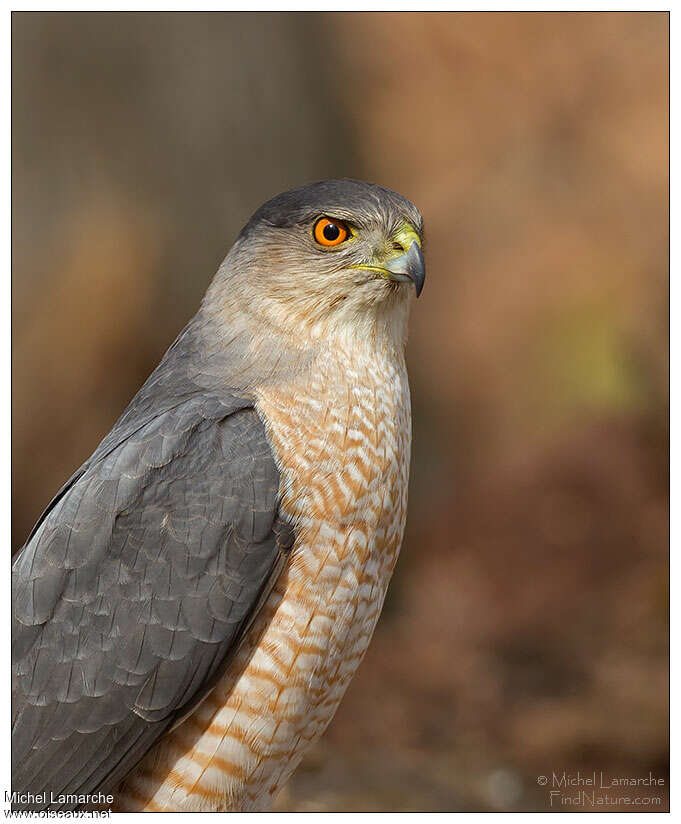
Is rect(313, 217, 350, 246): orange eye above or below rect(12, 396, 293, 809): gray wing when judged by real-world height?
above

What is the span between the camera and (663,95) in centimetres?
1116

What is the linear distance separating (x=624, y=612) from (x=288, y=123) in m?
4.70

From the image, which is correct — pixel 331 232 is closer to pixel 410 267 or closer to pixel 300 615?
pixel 410 267

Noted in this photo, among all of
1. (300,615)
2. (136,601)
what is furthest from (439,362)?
(136,601)

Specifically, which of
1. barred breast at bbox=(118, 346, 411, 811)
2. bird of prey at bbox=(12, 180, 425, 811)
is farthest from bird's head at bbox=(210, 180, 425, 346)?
barred breast at bbox=(118, 346, 411, 811)

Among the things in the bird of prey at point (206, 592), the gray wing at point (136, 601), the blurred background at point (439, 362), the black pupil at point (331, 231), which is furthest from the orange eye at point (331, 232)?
the blurred background at point (439, 362)

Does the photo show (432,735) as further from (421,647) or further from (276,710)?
(276,710)

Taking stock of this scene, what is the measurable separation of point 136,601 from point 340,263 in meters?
1.28

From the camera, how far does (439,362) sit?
35.7 ft

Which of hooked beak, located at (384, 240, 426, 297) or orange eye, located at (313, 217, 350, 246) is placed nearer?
hooked beak, located at (384, 240, 426, 297)

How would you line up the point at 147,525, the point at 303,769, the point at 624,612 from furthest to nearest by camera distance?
the point at 624,612
the point at 303,769
the point at 147,525

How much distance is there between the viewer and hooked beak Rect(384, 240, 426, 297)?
315cm

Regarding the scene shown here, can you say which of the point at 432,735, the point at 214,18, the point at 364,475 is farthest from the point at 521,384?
the point at 364,475

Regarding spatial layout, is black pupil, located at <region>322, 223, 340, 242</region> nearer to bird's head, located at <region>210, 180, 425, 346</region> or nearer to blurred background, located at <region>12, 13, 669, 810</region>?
bird's head, located at <region>210, 180, 425, 346</region>
